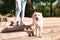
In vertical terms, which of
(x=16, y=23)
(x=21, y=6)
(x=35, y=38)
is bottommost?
(x=35, y=38)

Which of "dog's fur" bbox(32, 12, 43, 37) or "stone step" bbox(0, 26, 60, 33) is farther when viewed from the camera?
"stone step" bbox(0, 26, 60, 33)

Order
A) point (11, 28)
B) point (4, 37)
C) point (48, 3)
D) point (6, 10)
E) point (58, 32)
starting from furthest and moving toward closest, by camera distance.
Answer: point (48, 3), point (6, 10), point (58, 32), point (11, 28), point (4, 37)

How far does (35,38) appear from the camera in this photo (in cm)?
685

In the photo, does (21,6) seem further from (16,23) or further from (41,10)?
(41,10)

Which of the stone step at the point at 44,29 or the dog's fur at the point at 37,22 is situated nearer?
the dog's fur at the point at 37,22

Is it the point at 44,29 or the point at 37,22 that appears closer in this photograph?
the point at 37,22

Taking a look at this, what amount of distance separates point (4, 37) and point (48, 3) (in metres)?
8.68

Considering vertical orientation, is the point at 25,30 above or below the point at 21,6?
below

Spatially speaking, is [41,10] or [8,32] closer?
[8,32]

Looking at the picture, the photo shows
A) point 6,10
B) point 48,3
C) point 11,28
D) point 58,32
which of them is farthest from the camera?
point 48,3

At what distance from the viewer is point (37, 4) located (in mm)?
14352

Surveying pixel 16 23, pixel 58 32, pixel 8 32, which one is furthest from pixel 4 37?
pixel 58 32

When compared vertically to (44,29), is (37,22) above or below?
above

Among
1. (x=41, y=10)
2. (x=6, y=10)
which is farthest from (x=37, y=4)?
(x=6, y=10)
